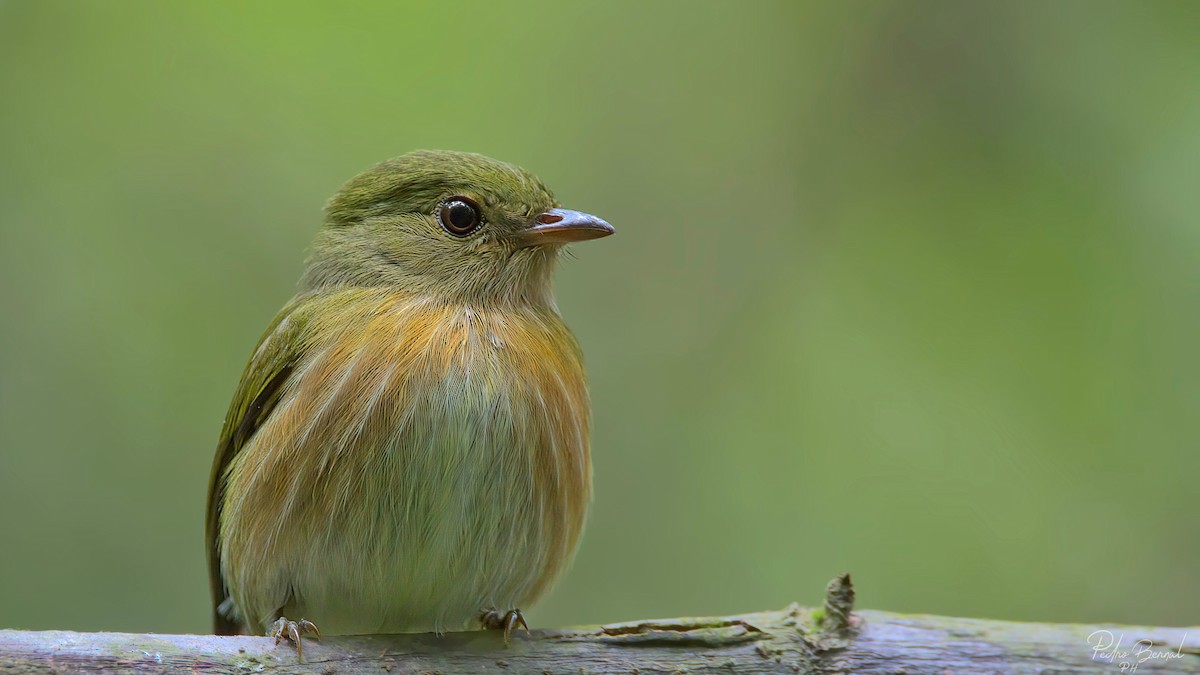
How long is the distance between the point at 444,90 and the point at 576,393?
9.58 ft

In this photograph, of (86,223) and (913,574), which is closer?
(913,574)

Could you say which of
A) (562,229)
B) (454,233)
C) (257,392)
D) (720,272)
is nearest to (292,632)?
(257,392)

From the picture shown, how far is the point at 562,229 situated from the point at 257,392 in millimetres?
1262

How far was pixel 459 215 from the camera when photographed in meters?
4.32

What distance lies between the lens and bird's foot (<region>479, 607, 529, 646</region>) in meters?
3.83

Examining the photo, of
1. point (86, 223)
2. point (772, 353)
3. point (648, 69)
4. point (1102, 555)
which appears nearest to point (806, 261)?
point (772, 353)

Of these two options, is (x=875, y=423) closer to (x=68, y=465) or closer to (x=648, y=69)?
(x=648, y=69)

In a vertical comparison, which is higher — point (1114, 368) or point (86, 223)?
point (86, 223)

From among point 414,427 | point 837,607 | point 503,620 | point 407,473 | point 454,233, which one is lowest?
point 503,620

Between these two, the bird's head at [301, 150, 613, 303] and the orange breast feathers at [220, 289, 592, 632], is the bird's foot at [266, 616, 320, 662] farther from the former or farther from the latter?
the bird's head at [301, 150, 613, 303]

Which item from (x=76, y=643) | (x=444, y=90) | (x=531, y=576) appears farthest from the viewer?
(x=444, y=90)

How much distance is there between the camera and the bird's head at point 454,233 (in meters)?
4.21

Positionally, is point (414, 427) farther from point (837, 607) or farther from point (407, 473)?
point (837, 607)

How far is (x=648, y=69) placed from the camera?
693cm
